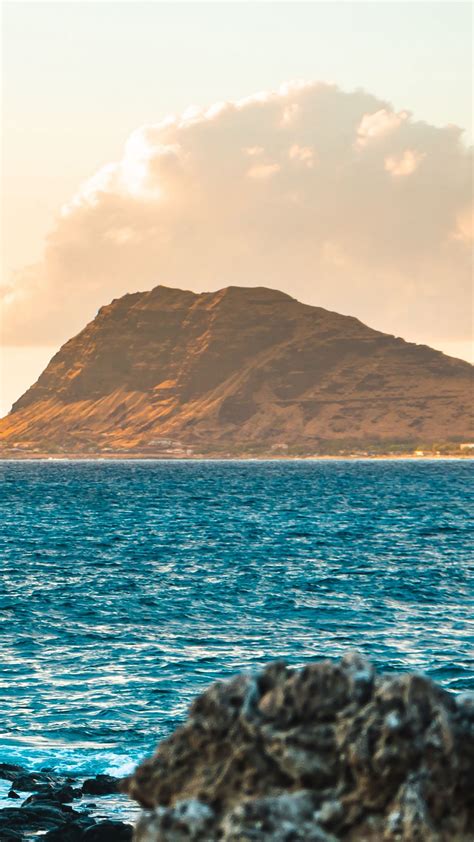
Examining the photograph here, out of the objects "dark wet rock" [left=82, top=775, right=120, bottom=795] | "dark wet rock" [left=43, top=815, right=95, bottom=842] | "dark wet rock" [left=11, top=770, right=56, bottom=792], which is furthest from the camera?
"dark wet rock" [left=82, top=775, right=120, bottom=795]

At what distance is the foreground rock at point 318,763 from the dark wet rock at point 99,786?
1364 centimetres

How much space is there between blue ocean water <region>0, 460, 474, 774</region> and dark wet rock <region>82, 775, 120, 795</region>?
1229 mm

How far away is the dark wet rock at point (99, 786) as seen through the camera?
21.1 m

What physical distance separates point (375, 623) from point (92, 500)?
10585 cm

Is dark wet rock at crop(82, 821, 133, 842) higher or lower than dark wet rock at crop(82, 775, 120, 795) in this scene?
higher

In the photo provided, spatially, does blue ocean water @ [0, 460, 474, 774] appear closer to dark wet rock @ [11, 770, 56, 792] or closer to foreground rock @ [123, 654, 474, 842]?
dark wet rock @ [11, 770, 56, 792]

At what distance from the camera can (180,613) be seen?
4388 centimetres

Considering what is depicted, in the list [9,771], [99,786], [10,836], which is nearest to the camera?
[10,836]

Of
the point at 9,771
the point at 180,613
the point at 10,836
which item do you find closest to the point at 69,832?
the point at 10,836

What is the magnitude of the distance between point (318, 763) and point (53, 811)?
41.6 feet

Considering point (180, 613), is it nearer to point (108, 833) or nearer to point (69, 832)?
point (69, 832)

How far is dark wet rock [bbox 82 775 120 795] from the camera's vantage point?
69.4ft

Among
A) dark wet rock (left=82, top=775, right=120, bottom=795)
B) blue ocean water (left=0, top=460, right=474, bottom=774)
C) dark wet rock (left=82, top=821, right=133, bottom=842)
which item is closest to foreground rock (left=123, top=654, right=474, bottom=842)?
dark wet rock (left=82, top=821, right=133, bottom=842)

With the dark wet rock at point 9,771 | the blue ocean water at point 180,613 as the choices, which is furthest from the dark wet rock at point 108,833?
the blue ocean water at point 180,613
